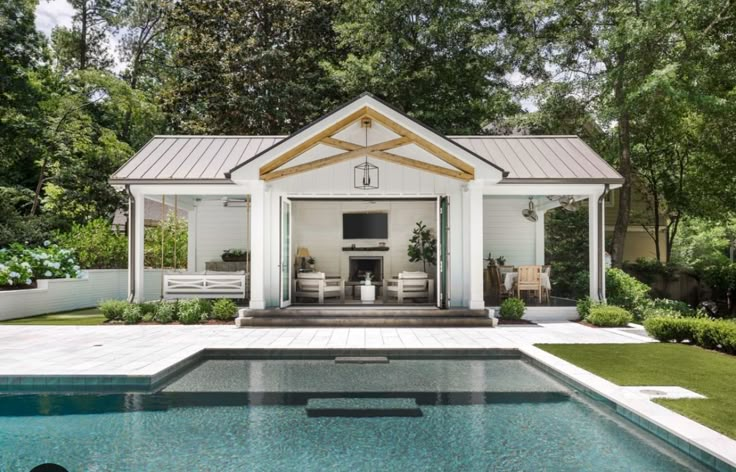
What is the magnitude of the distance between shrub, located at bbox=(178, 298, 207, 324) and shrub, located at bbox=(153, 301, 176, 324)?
162 millimetres

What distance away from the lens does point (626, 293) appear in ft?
38.5

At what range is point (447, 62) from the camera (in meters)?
20.9

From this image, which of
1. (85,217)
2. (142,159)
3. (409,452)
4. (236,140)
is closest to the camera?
(409,452)

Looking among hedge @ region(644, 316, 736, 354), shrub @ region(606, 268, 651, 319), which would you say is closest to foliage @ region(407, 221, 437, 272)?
shrub @ region(606, 268, 651, 319)

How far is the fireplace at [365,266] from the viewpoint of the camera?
15.0m

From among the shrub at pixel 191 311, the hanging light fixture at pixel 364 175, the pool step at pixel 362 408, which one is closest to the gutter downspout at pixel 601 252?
the hanging light fixture at pixel 364 175

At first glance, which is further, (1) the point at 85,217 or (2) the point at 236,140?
(1) the point at 85,217

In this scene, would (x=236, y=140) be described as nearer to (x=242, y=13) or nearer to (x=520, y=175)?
(x=520, y=175)

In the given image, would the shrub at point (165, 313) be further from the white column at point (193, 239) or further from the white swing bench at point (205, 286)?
the white column at point (193, 239)

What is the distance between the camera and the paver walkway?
650 centimetres

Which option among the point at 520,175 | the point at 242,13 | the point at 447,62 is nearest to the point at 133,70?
the point at 242,13

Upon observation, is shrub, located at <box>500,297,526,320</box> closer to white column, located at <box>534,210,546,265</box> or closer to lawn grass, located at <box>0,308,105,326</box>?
white column, located at <box>534,210,546,265</box>

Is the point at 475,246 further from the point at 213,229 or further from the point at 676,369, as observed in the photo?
the point at 213,229

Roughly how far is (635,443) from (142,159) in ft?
35.9
